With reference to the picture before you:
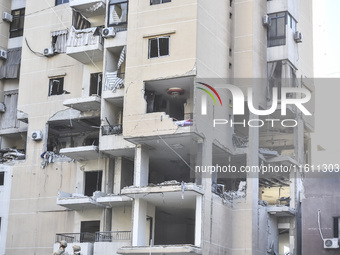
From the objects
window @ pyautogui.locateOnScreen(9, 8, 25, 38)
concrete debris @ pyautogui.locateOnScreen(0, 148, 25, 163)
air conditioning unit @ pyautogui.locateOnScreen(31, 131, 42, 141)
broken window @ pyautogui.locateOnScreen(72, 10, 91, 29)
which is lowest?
concrete debris @ pyautogui.locateOnScreen(0, 148, 25, 163)

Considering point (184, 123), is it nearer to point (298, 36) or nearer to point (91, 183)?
point (91, 183)

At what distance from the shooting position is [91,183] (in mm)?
42156

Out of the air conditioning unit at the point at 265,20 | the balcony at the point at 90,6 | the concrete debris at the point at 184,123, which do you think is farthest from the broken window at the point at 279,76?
the balcony at the point at 90,6

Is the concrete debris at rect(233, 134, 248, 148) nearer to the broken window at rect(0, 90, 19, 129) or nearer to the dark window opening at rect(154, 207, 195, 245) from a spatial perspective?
the dark window opening at rect(154, 207, 195, 245)

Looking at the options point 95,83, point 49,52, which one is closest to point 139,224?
point 95,83

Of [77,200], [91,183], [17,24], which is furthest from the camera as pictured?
[17,24]

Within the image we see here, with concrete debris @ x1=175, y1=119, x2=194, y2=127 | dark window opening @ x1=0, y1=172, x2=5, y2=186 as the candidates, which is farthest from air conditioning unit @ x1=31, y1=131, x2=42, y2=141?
concrete debris @ x1=175, y1=119, x2=194, y2=127

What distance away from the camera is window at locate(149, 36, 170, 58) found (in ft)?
126

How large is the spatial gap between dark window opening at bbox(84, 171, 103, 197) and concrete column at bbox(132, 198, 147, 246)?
4.75 metres

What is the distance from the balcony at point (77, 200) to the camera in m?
39.6

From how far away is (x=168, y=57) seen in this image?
3803 cm

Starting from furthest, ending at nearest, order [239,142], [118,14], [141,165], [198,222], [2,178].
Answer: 1. [2,178]
2. [118,14]
3. [239,142]
4. [141,165]
5. [198,222]

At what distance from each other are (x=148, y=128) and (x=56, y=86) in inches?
372

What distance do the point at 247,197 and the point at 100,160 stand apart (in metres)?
8.32
